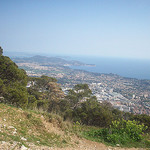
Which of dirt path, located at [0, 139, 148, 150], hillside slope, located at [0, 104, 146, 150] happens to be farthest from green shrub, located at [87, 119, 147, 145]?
hillside slope, located at [0, 104, 146, 150]

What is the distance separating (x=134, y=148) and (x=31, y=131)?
3578mm

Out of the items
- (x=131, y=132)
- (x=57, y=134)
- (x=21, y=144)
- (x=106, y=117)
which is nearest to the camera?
(x=21, y=144)

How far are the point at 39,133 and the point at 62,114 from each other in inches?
134

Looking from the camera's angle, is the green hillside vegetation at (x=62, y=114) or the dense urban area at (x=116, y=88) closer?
the green hillside vegetation at (x=62, y=114)

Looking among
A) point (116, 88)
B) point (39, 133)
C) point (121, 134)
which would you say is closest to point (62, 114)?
point (39, 133)

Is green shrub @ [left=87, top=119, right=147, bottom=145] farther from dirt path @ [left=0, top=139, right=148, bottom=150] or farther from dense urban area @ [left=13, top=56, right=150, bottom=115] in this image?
dense urban area @ [left=13, top=56, right=150, bottom=115]

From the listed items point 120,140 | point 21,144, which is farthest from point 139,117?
point 21,144

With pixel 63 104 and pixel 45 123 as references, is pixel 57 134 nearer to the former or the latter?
pixel 45 123

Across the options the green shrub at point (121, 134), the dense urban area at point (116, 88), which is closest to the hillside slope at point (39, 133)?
the green shrub at point (121, 134)

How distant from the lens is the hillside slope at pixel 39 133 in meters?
3.07

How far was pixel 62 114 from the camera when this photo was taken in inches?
287

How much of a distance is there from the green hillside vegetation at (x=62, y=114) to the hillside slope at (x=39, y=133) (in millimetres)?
31

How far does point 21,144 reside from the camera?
9.18 feet

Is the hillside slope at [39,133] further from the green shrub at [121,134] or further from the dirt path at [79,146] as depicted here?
the green shrub at [121,134]
